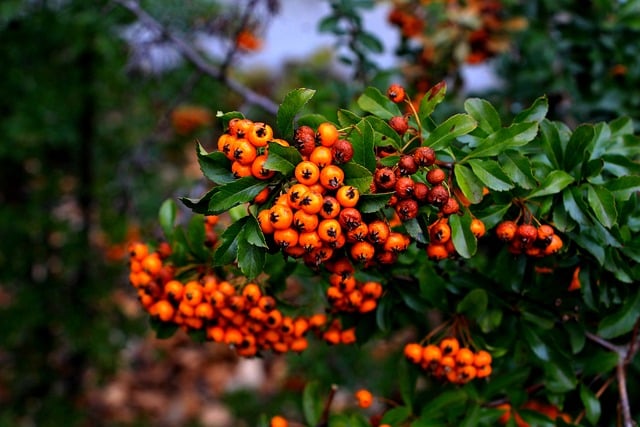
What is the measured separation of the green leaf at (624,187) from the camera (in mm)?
1548

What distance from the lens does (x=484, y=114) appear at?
157 centimetres

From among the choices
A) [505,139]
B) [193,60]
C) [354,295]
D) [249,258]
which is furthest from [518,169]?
[193,60]

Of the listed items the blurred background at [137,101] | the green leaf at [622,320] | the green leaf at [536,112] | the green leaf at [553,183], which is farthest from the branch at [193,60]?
the green leaf at [622,320]

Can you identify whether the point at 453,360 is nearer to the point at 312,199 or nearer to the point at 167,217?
the point at 312,199

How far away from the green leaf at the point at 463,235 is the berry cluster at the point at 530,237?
10cm

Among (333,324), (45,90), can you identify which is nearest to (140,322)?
(45,90)

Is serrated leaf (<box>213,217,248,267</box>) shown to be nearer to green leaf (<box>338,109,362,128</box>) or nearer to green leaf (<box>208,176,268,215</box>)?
green leaf (<box>208,176,268,215</box>)

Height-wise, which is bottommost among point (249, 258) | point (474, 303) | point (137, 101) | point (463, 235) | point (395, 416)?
point (137, 101)

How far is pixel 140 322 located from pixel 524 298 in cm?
293

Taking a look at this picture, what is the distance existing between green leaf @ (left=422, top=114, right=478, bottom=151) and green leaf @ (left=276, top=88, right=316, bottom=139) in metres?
0.28

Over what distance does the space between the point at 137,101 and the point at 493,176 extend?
3269mm

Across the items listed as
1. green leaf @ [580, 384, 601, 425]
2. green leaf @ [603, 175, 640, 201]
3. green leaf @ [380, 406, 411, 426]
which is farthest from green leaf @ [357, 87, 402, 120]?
green leaf @ [580, 384, 601, 425]

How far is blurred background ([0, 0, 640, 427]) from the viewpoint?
9.31 feet

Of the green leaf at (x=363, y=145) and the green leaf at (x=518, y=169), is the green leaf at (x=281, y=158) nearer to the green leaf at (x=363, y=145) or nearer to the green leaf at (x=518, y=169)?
the green leaf at (x=363, y=145)
